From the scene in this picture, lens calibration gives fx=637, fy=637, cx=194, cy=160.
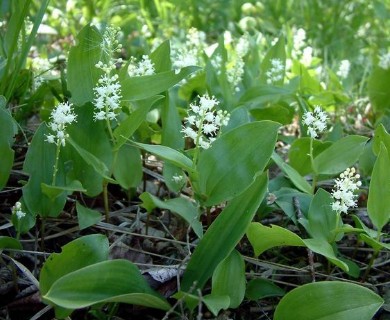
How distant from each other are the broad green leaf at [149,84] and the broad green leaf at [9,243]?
527 mm

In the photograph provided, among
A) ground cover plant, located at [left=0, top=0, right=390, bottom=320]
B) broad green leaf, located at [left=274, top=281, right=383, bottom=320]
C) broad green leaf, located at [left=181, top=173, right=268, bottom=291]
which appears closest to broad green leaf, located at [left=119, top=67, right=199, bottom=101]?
ground cover plant, located at [left=0, top=0, right=390, bottom=320]

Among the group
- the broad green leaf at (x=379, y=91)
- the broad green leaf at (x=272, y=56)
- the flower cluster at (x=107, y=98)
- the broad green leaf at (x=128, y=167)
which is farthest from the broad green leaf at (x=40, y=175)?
the broad green leaf at (x=379, y=91)

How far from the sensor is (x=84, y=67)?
6.34 ft

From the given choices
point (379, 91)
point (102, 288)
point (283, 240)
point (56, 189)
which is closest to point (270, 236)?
point (283, 240)

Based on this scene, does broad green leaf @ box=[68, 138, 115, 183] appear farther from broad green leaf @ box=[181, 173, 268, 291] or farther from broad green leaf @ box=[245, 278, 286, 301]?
broad green leaf @ box=[245, 278, 286, 301]

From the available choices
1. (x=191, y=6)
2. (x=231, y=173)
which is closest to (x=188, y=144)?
(x=231, y=173)

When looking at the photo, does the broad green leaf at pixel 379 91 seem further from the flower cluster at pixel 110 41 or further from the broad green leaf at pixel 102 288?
the broad green leaf at pixel 102 288

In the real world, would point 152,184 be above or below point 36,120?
below

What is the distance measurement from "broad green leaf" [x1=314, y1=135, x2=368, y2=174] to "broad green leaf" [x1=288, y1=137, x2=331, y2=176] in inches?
4.2

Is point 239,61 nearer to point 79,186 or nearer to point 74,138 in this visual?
point 74,138

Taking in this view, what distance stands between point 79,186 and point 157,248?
0.38 meters

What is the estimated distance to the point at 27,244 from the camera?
186 cm

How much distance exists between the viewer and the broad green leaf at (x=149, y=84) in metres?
1.84

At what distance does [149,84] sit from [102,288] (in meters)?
0.68
